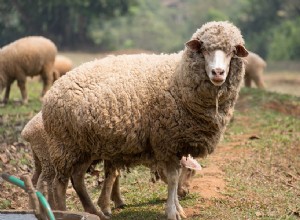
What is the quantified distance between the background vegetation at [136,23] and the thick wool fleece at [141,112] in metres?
31.2

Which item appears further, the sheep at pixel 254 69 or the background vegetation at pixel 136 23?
the background vegetation at pixel 136 23

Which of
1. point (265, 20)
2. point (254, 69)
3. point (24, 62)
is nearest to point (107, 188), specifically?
point (24, 62)

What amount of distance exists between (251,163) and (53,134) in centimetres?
398

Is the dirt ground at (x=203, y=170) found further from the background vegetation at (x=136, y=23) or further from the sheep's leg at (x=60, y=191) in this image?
the background vegetation at (x=136, y=23)

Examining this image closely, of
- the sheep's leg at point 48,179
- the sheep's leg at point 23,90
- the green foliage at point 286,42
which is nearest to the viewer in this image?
the sheep's leg at point 48,179

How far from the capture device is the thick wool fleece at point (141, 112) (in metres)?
7.31

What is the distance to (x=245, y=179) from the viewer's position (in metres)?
9.67

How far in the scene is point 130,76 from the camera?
25.0ft

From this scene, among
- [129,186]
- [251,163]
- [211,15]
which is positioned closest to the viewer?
A: [129,186]

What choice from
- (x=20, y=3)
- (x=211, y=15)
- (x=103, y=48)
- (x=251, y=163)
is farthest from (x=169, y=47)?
(x=251, y=163)

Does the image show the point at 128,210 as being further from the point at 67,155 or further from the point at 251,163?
the point at 251,163

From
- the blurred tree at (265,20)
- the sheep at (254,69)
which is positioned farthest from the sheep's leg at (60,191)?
the blurred tree at (265,20)

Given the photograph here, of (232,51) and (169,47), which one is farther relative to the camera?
(169,47)

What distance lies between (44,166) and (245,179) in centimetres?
293
